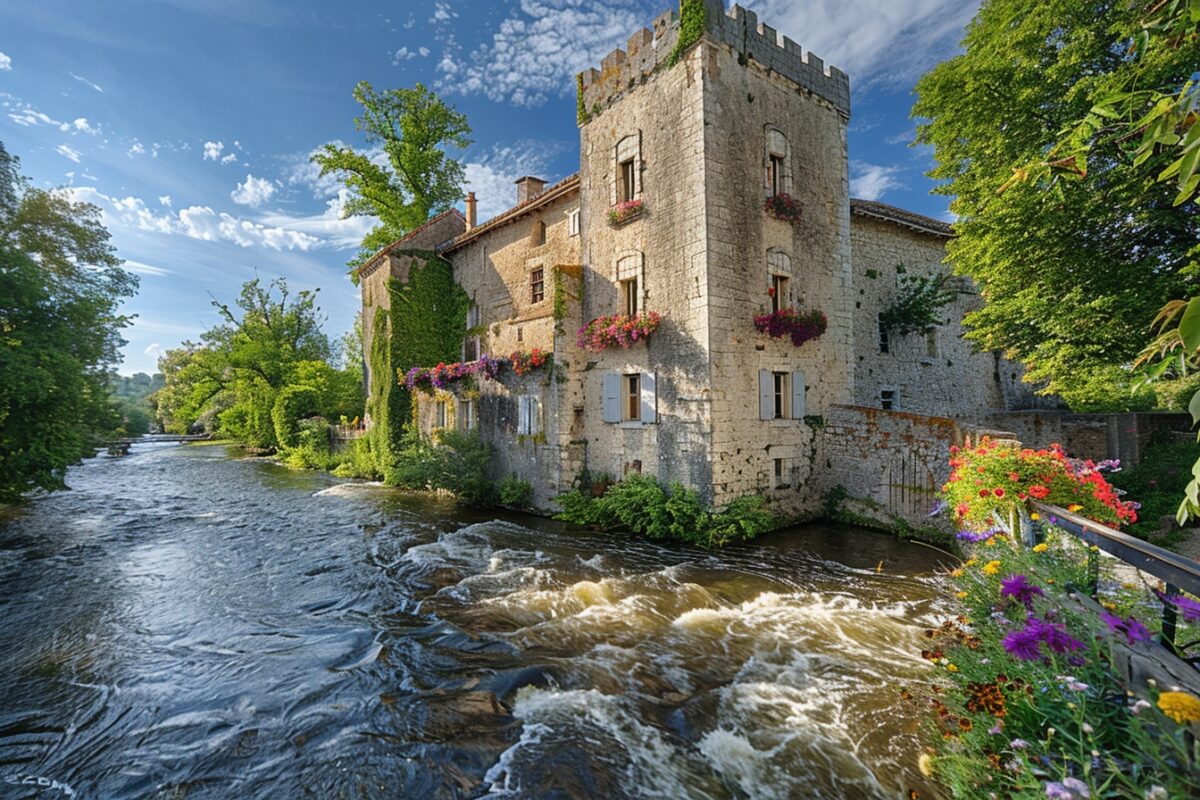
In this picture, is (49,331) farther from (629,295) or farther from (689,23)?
(689,23)

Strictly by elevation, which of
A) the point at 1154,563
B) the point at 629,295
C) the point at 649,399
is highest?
the point at 629,295

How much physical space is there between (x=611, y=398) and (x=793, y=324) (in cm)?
460

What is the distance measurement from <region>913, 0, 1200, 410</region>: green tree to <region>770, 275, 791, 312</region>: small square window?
11.8 ft

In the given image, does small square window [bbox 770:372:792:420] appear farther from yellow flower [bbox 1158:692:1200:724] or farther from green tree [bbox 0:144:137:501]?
green tree [bbox 0:144:137:501]

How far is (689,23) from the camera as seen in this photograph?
11188 mm

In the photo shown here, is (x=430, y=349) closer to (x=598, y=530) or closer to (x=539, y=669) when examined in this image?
(x=598, y=530)

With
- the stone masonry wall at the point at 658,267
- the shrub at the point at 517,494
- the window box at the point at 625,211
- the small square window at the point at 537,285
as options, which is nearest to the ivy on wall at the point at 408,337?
the small square window at the point at 537,285

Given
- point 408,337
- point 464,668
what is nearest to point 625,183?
point 464,668

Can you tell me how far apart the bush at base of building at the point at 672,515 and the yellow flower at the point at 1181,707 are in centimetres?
849

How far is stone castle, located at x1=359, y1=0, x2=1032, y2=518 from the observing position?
11141 mm

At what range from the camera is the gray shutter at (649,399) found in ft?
39.3

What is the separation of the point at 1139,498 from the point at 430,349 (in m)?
21.4

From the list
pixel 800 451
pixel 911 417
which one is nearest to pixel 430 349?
pixel 800 451

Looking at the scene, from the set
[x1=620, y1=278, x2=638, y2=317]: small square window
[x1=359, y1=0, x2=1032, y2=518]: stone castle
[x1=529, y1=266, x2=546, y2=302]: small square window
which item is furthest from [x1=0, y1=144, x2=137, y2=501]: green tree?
[x1=620, y1=278, x2=638, y2=317]: small square window
